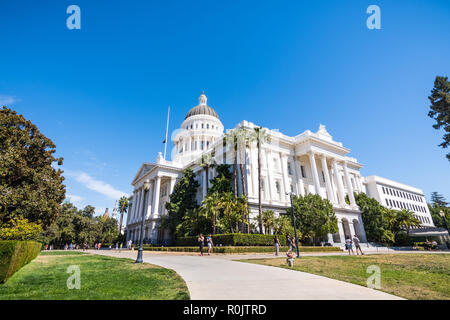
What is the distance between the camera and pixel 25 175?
21.0 meters

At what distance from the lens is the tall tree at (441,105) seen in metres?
26.7

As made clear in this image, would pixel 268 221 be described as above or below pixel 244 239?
above

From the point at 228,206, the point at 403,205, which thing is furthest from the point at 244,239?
the point at 403,205

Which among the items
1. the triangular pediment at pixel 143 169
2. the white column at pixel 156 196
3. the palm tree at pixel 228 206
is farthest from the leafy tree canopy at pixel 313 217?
the triangular pediment at pixel 143 169

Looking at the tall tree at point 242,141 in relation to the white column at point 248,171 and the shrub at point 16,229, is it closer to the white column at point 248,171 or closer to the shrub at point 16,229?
the white column at point 248,171

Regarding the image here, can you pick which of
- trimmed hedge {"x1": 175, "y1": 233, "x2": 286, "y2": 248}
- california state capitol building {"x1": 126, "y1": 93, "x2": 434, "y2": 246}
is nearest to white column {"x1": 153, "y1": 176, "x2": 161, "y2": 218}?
california state capitol building {"x1": 126, "y1": 93, "x2": 434, "y2": 246}

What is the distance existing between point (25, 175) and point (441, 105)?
45271mm

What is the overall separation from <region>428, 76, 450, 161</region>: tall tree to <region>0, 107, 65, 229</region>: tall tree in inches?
1703

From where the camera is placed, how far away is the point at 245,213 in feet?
95.0

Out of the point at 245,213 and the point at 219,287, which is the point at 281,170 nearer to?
the point at 245,213

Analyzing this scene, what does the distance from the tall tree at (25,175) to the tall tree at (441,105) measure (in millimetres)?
43266

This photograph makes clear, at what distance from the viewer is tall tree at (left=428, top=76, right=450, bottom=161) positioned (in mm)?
26686

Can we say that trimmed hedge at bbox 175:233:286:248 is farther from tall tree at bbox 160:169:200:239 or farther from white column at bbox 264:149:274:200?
tall tree at bbox 160:169:200:239

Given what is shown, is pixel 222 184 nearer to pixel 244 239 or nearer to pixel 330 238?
pixel 244 239
